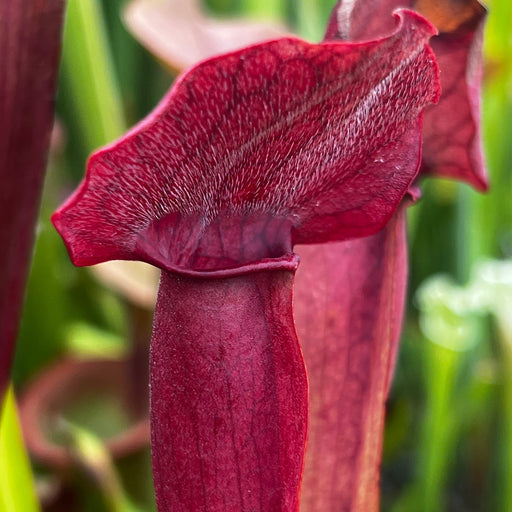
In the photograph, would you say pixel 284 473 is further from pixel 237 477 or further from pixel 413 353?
pixel 413 353

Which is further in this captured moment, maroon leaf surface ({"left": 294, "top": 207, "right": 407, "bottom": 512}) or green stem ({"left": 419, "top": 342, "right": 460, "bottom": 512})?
green stem ({"left": 419, "top": 342, "right": 460, "bottom": 512})

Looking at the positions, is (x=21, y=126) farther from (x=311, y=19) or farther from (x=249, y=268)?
(x=311, y=19)

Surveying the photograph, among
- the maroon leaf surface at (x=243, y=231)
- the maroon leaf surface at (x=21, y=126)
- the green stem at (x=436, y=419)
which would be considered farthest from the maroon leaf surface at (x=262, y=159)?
the green stem at (x=436, y=419)

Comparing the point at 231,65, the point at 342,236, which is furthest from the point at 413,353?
the point at 231,65

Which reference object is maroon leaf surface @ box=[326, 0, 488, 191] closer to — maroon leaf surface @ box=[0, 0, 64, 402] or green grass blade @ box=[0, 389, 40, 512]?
maroon leaf surface @ box=[0, 0, 64, 402]

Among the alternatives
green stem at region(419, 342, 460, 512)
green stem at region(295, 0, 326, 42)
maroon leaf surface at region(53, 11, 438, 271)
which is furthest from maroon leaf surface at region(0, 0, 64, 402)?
green stem at region(295, 0, 326, 42)

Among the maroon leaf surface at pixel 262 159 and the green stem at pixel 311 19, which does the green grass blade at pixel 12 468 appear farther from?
the green stem at pixel 311 19

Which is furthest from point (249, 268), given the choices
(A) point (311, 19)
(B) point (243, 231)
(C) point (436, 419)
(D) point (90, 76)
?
(A) point (311, 19)
